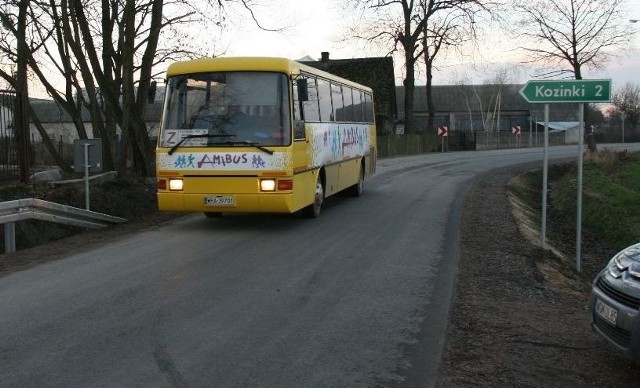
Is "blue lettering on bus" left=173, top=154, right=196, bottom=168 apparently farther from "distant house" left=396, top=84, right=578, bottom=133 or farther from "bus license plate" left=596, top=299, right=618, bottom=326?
"distant house" left=396, top=84, right=578, bottom=133

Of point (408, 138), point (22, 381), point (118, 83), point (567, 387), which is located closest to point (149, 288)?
point (22, 381)

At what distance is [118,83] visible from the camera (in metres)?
18.1

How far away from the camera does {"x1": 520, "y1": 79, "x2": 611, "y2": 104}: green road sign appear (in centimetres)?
916

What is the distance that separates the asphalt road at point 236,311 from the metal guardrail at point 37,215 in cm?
155

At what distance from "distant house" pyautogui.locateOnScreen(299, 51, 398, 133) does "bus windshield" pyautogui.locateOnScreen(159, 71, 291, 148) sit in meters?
43.0

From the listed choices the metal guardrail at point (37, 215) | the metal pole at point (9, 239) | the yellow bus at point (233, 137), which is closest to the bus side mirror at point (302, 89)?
the yellow bus at point (233, 137)

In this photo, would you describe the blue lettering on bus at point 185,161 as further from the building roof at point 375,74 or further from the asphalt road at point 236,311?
the building roof at point 375,74

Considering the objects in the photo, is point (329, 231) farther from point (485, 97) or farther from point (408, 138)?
point (485, 97)

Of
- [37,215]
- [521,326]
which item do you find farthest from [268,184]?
[521,326]

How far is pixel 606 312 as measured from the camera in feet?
15.1

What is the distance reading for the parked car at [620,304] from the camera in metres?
4.26

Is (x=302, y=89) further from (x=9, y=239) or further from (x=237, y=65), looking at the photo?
(x=9, y=239)

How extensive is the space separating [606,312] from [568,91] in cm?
556

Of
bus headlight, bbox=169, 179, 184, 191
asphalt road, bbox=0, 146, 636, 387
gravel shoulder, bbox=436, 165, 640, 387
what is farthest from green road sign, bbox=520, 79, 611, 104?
bus headlight, bbox=169, 179, 184, 191
